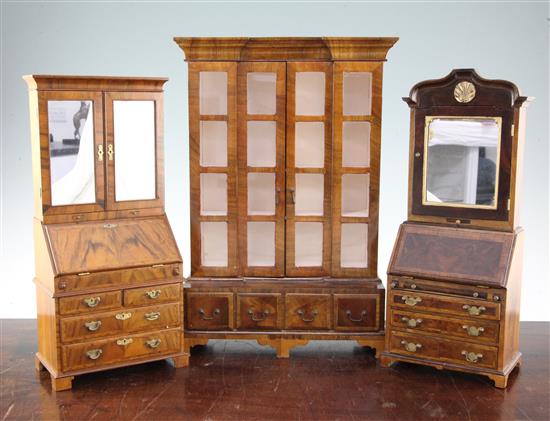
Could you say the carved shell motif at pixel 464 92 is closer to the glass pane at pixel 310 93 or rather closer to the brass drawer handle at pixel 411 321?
the glass pane at pixel 310 93

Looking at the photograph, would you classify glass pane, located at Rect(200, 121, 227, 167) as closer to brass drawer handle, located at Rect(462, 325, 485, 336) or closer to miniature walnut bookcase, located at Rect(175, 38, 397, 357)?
miniature walnut bookcase, located at Rect(175, 38, 397, 357)

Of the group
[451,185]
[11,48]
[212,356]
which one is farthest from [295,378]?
[11,48]

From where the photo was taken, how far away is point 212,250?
190 inches

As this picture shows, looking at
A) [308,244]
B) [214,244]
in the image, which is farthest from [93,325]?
[308,244]

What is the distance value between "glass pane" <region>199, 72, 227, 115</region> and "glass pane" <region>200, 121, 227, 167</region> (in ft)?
0.27

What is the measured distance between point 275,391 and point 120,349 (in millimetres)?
955

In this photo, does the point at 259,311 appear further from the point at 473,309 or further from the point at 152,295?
the point at 473,309

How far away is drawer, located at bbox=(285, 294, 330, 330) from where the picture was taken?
473cm

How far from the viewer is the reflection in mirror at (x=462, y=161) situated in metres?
4.38

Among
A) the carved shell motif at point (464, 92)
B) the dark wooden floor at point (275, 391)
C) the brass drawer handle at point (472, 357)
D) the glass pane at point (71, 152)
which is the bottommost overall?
the dark wooden floor at point (275, 391)

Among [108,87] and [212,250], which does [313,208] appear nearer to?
[212,250]

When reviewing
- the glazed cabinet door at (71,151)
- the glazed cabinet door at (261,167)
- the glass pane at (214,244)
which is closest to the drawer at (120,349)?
the glass pane at (214,244)

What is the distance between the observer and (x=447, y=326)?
4375 millimetres

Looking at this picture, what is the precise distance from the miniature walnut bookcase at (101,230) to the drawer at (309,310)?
703 mm
